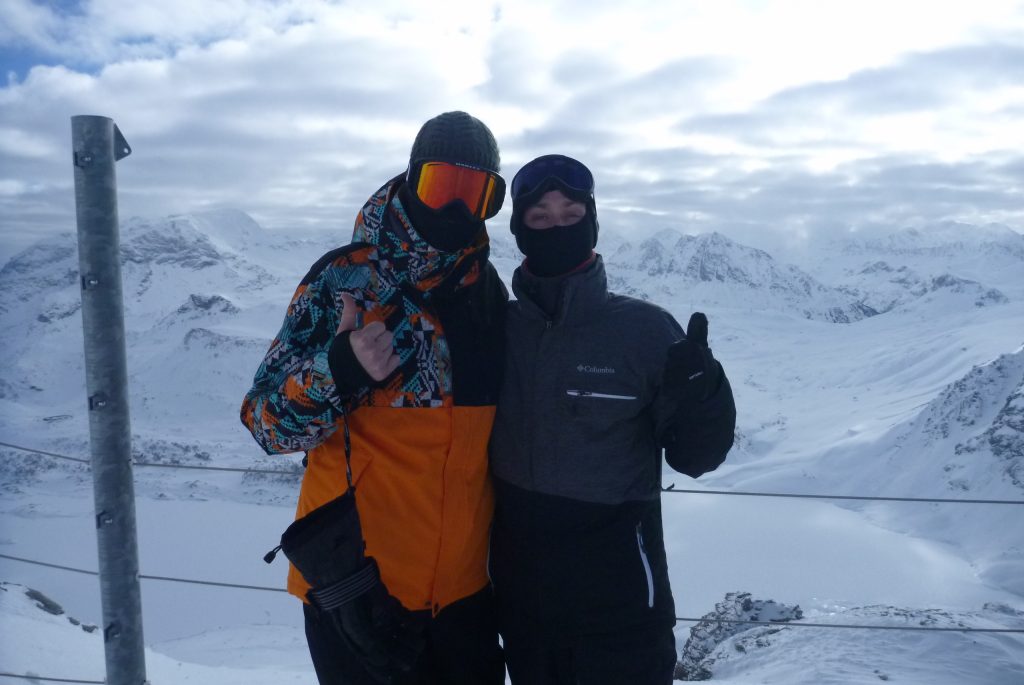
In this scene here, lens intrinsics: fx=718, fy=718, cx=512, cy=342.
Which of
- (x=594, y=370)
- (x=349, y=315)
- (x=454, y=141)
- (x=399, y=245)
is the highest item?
(x=454, y=141)

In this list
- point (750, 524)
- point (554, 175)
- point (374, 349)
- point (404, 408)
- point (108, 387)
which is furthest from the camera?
point (750, 524)

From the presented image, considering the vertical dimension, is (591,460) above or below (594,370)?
below

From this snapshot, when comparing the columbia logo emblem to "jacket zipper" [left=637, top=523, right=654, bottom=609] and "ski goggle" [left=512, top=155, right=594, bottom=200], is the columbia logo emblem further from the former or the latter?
"ski goggle" [left=512, top=155, right=594, bottom=200]

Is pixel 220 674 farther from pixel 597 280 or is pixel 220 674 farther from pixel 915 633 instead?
pixel 915 633

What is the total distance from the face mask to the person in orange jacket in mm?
188

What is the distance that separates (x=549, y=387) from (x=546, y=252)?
47 centimetres

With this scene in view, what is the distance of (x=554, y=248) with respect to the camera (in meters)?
2.43

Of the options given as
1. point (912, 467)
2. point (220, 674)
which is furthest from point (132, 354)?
point (220, 674)

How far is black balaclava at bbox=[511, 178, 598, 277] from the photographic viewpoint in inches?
95.6

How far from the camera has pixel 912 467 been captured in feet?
196

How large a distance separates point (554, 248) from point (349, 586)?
1.24 meters

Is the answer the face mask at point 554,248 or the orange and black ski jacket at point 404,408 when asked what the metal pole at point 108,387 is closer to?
the orange and black ski jacket at point 404,408

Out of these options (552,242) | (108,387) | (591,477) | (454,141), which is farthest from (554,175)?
(108,387)

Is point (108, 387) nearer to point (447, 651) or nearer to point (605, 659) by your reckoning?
point (447, 651)
